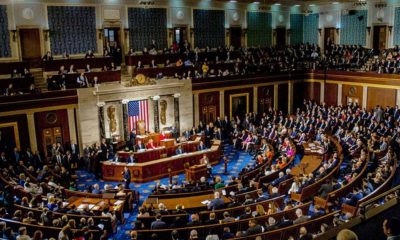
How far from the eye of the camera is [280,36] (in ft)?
113

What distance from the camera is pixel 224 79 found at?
86.6ft

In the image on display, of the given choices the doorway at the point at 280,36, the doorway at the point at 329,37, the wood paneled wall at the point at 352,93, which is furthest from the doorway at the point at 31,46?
the doorway at the point at 329,37

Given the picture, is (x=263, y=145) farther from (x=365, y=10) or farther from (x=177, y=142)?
(x=365, y=10)

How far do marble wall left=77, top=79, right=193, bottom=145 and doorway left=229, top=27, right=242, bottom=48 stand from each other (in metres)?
8.66

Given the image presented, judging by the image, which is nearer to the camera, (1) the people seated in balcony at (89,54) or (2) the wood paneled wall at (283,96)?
(1) the people seated in balcony at (89,54)

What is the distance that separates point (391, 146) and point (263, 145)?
600cm

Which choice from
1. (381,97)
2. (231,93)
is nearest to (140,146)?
(231,93)

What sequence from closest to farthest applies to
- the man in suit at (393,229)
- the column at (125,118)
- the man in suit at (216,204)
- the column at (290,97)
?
the man in suit at (393,229) → the man in suit at (216,204) → the column at (125,118) → the column at (290,97)

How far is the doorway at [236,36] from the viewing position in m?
31.5

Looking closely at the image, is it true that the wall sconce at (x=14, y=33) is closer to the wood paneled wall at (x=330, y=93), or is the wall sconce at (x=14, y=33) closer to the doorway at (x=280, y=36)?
the wood paneled wall at (x=330, y=93)

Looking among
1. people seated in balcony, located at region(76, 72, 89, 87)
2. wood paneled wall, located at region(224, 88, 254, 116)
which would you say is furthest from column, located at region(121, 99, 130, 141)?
wood paneled wall, located at region(224, 88, 254, 116)

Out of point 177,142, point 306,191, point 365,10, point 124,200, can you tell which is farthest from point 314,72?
Answer: point 124,200

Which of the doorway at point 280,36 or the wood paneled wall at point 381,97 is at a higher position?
the doorway at point 280,36

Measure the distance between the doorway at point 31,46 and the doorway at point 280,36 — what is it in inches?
755
